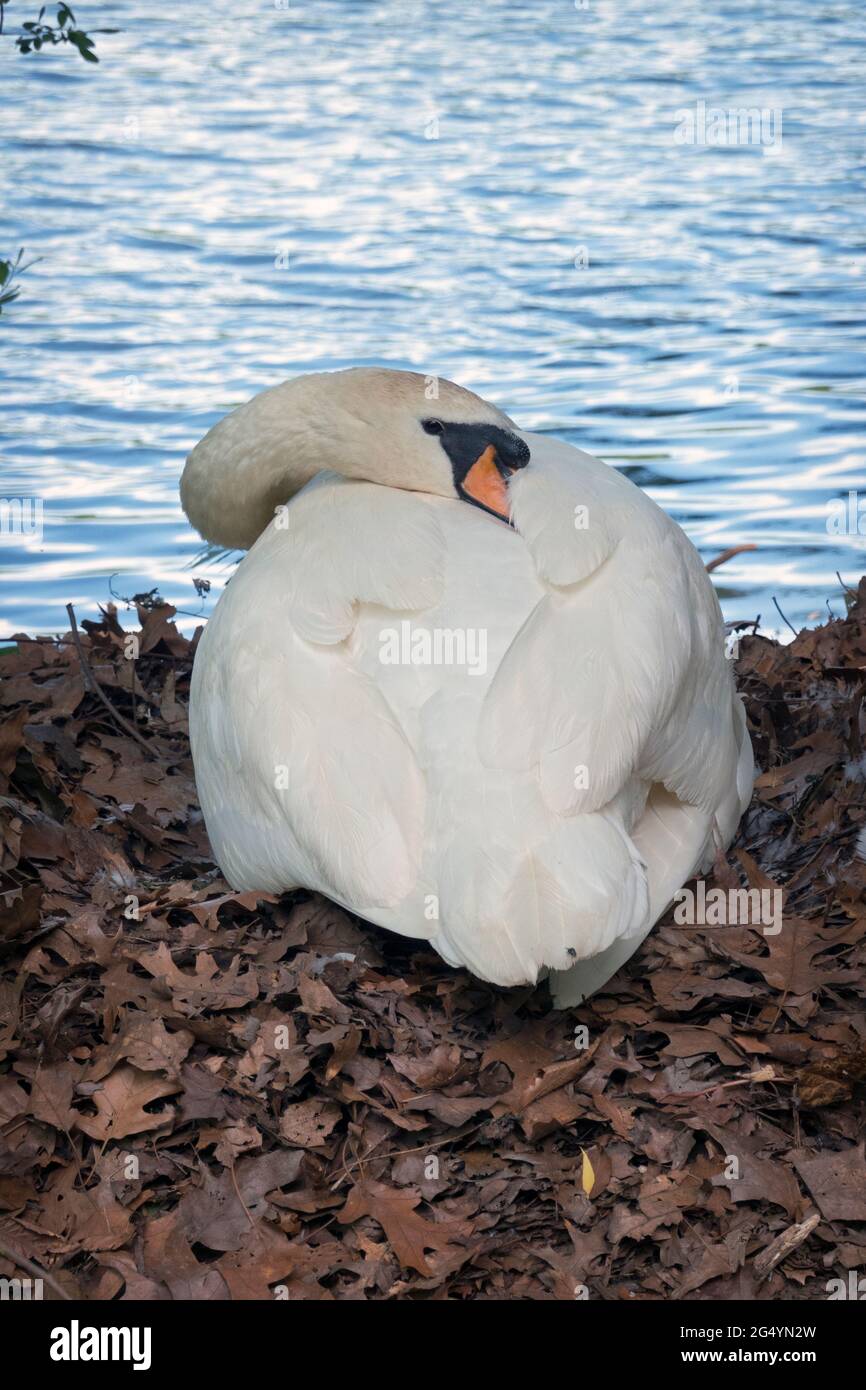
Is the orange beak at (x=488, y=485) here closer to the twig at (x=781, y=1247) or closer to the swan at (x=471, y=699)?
the swan at (x=471, y=699)

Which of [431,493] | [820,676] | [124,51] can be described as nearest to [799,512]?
[820,676]

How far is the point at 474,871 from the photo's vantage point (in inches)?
142

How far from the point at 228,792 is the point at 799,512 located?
5.63 m

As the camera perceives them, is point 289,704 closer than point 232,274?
Yes

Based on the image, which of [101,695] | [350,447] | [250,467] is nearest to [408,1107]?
[350,447]

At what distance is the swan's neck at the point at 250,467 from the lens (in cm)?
490

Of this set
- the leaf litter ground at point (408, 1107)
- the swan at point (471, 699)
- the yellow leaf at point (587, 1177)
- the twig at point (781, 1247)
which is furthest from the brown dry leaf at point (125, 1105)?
the twig at point (781, 1247)

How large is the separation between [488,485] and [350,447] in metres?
0.47

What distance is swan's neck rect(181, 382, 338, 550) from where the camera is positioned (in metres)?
4.90

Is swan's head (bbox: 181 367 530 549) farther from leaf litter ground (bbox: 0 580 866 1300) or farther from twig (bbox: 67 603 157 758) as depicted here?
leaf litter ground (bbox: 0 580 866 1300)

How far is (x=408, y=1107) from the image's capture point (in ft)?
13.1

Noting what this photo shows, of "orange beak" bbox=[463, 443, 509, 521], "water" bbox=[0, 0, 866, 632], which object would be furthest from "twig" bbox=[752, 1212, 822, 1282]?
"water" bbox=[0, 0, 866, 632]

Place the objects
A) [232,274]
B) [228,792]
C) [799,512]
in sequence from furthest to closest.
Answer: [232,274]
[799,512]
[228,792]

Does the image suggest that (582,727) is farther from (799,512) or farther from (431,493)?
(799,512)
